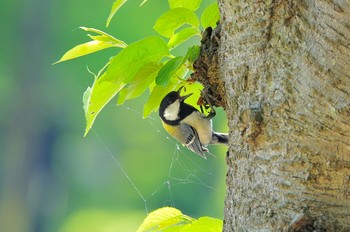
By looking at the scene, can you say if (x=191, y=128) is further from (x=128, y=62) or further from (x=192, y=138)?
(x=128, y=62)

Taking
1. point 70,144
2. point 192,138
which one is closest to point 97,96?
point 192,138

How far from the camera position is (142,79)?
754mm

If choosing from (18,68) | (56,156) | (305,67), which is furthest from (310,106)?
(18,68)

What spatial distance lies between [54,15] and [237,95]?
8299 millimetres

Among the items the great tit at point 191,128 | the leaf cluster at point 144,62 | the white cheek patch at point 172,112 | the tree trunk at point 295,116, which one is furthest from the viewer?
the great tit at point 191,128

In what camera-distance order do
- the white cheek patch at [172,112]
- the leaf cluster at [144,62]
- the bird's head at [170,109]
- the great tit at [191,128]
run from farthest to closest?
the great tit at [191,128] → the white cheek patch at [172,112] → the bird's head at [170,109] → the leaf cluster at [144,62]

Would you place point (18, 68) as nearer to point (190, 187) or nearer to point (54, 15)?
point (54, 15)

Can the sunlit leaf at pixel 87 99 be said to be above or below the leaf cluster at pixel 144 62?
below

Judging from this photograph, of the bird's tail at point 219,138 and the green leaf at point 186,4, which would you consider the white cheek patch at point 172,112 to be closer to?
the bird's tail at point 219,138

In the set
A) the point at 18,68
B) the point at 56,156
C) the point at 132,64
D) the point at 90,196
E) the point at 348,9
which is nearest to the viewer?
the point at 348,9

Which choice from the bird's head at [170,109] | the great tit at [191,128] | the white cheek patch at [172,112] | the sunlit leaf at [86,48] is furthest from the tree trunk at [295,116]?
the great tit at [191,128]

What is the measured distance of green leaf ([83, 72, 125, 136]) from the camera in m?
0.75

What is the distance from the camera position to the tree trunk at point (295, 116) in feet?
2.02

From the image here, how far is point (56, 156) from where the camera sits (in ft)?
25.5
